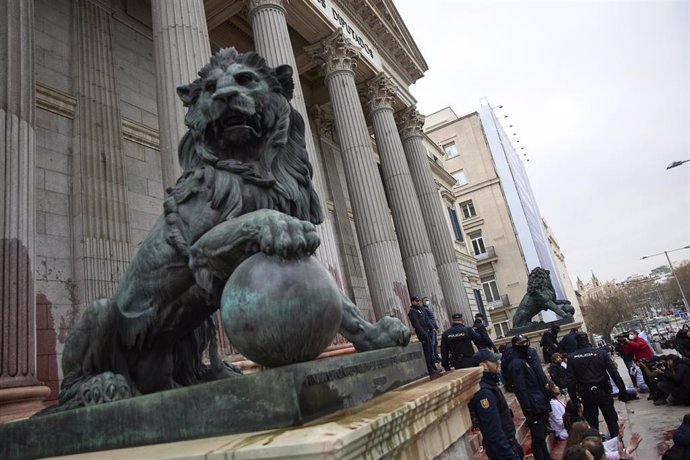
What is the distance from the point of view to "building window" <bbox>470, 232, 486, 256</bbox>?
41.9 meters

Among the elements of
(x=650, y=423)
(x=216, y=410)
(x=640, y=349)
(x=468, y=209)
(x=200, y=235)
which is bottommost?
(x=650, y=423)

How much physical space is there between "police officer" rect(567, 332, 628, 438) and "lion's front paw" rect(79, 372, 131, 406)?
7.01 m

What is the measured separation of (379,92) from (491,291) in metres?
29.3

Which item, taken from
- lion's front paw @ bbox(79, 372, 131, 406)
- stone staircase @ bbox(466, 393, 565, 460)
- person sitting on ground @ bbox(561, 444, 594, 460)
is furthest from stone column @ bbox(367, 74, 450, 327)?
lion's front paw @ bbox(79, 372, 131, 406)

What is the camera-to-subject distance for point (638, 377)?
1215cm

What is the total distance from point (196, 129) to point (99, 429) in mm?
1420

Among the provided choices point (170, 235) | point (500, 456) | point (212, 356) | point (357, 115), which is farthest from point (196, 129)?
point (357, 115)

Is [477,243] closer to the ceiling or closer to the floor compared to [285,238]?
closer to the ceiling

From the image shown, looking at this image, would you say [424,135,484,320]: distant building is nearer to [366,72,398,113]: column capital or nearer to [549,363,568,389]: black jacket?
[366,72,398,113]: column capital

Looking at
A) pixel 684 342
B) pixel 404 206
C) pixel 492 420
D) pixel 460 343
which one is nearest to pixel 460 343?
pixel 460 343

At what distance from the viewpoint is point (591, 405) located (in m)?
6.94

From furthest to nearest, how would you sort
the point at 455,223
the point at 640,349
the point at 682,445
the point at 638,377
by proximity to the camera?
the point at 455,223, the point at 638,377, the point at 640,349, the point at 682,445

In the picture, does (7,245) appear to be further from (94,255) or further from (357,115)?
(357,115)

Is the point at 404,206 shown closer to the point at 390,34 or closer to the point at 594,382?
the point at 390,34
